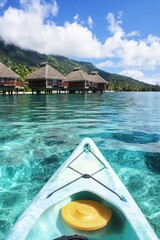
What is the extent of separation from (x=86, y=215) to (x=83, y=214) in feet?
0.13

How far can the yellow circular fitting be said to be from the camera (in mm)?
2711

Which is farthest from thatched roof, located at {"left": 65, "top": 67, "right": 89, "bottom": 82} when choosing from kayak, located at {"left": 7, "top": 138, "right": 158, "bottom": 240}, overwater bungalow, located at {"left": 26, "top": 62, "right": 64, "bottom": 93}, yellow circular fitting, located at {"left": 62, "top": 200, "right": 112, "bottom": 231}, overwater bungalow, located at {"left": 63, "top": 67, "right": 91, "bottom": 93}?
yellow circular fitting, located at {"left": 62, "top": 200, "right": 112, "bottom": 231}

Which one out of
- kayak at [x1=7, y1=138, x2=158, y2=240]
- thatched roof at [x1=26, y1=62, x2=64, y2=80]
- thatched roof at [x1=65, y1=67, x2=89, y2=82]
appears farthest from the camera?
thatched roof at [x1=65, y1=67, x2=89, y2=82]

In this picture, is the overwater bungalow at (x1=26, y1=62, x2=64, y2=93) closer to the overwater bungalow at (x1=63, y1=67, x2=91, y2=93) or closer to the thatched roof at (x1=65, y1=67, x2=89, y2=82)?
the overwater bungalow at (x1=63, y1=67, x2=91, y2=93)

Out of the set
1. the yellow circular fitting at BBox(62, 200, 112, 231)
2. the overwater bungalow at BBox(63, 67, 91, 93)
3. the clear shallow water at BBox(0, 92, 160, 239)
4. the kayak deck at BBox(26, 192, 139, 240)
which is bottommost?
the clear shallow water at BBox(0, 92, 160, 239)

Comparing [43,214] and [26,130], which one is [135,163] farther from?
[26,130]

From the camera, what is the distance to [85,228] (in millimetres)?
2666

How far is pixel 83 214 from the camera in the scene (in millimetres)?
2826

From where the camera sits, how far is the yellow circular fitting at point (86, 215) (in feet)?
8.89

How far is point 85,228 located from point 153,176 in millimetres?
3266

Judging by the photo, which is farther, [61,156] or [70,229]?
[61,156]

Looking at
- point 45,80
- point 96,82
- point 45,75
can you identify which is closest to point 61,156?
point 45,80

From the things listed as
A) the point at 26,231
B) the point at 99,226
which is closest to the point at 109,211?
the point at 99,226

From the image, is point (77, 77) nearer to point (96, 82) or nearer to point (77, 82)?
point (77, 82)
